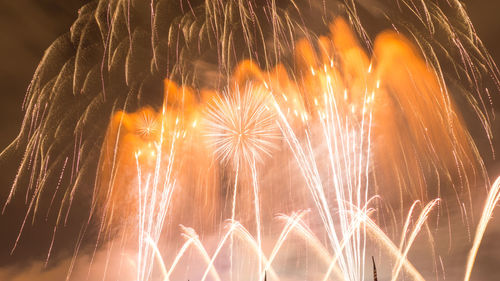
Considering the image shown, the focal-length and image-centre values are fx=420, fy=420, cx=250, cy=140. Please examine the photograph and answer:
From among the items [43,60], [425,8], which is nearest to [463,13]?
[425,8]

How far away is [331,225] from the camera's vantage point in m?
23.9

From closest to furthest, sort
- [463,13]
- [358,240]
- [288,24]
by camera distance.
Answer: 1. [463,13]
2. [358,240]
3. [288,24]

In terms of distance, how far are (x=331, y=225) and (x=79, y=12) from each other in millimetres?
17962

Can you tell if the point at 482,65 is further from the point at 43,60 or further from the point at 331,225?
the point at 43,60

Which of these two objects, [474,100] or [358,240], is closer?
[474,100]

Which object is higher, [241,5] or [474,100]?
[241,5]

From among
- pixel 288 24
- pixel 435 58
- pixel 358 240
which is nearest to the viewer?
pixel 435 58

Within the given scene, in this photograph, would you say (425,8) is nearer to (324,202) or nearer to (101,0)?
(324,202)

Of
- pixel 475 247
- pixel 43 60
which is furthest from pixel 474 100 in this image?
pixel 43 60

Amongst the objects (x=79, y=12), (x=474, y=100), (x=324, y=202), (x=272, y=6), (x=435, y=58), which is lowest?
(x=324, y=202)

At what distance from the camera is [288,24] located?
81.9ft

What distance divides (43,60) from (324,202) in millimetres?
16703

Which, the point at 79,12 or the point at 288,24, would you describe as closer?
the point at 79,12

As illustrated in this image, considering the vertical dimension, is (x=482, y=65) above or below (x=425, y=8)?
below
